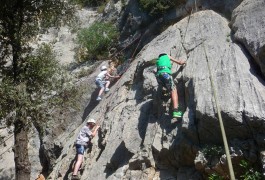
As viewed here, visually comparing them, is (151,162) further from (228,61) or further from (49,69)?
(49,69)

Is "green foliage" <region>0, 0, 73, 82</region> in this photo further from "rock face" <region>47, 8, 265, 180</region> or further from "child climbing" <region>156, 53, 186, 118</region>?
"child climbing" <region>156, 53, 186, 118</region>

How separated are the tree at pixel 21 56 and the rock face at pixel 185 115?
227cm

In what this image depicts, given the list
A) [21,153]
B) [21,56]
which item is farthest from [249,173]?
[21,56]

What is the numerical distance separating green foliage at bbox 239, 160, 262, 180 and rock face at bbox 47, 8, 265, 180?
0.47 feet

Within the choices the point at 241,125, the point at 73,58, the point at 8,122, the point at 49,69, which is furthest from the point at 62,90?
the point at 73,58

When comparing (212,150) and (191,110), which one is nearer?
(212,150)

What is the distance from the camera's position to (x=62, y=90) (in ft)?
51.7

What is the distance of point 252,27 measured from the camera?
11.6 metres

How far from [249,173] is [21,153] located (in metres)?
7.11

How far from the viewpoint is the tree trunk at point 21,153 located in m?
13.0

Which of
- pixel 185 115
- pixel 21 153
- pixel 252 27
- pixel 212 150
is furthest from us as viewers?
pixel 21 153

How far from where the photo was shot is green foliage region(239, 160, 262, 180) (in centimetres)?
909

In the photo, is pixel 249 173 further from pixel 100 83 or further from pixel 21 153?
pixel 100 83

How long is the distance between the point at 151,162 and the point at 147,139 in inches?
30.7
